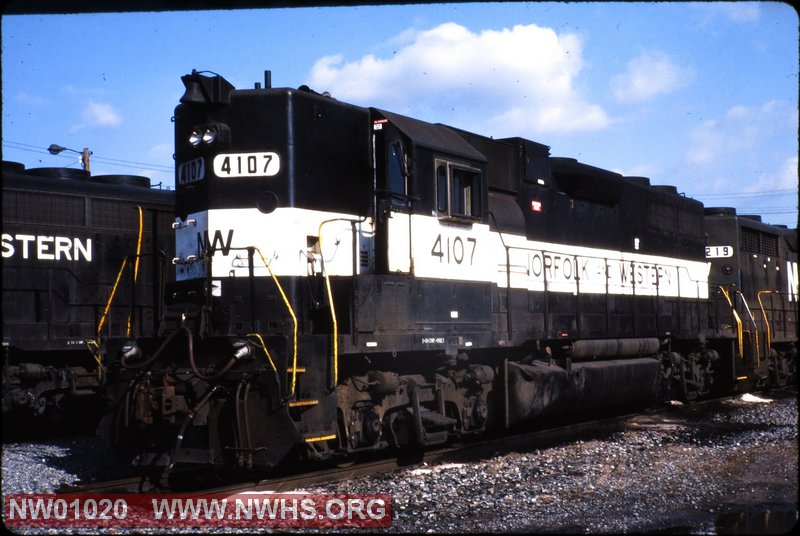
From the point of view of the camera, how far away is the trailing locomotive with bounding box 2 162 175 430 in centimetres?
1241

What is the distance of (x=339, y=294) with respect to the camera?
8.58 m

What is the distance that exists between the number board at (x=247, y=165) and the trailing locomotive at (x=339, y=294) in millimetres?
18

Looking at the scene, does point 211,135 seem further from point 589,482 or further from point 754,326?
point 754,326

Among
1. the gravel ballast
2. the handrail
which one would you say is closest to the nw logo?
the gravel ballast

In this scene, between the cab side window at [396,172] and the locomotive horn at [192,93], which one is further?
the cab side window at [396,172]

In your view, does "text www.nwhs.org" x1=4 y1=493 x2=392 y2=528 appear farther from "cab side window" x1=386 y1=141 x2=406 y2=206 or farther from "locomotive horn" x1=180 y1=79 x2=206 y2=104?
"locomotive horn" x1=180 y1=79 x2=206 y2=104

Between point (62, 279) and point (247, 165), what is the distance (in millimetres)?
6081

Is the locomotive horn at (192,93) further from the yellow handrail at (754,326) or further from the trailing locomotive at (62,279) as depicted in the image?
the yellow handrail at (754,326)

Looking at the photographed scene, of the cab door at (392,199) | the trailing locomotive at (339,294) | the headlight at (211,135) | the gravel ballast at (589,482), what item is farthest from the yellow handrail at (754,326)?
the headlight at (211,135)

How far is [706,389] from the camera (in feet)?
55.4

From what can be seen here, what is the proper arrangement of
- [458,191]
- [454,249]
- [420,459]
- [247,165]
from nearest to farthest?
[247,165] < [420,459] < [454,249] < [458,191]

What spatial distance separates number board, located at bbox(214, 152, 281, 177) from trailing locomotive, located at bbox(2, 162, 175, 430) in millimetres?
3717

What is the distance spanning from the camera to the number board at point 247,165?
8.62 meters

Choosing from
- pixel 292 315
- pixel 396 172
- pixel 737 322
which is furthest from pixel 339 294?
pixel 737 322
